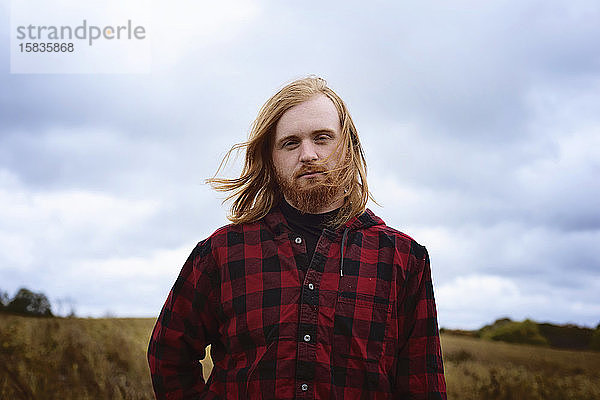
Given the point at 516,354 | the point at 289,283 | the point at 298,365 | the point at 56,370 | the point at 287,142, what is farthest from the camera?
the point at 516,354

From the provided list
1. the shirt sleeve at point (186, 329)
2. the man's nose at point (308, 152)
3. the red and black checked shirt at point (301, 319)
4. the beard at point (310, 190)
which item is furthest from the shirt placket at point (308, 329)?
the shirt sleeve at point (186, 329)

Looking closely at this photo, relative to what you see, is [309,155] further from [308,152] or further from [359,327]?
[359,327]

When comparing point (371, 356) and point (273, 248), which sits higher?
point (273, 248)

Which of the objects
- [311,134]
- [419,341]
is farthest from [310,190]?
[419,341]

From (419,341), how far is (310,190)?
89 centimetres

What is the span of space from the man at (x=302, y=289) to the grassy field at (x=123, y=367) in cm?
316

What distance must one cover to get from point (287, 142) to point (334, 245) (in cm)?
56

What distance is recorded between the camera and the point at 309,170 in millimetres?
2955

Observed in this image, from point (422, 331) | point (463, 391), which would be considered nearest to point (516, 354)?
point (463, 391)

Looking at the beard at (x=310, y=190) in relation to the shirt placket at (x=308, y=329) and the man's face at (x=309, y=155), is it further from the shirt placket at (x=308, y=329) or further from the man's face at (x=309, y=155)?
the shirt placket at (x=308, y=329)

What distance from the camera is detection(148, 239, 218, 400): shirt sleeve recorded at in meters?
3.10

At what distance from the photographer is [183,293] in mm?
3156

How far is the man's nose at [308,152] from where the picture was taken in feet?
9.67

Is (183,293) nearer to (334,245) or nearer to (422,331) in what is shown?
(334,245)
